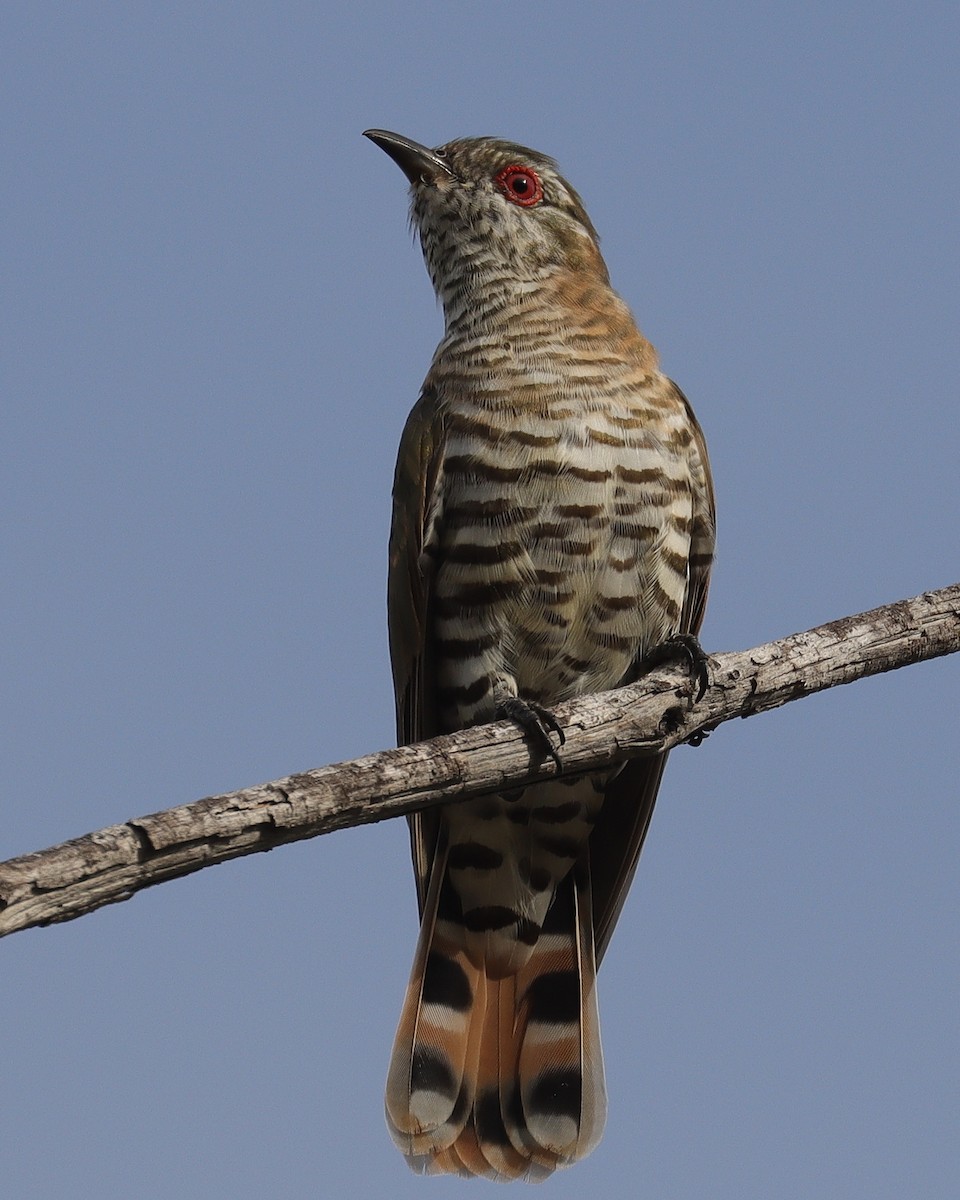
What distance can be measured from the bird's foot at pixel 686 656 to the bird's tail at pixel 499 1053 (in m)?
1.12

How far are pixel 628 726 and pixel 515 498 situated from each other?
1.08m

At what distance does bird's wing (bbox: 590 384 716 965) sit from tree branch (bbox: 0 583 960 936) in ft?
3.62

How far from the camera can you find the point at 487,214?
629 centimetres

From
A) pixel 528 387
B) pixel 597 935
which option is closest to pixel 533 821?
pixel 597 935

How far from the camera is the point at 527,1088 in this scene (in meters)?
5.68

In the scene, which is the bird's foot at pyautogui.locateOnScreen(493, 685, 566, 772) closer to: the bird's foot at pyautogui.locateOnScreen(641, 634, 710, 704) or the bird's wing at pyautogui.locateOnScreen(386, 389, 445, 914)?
the bird's foot at pyautogui.locateOnScreen(641, 634, 710, 704)

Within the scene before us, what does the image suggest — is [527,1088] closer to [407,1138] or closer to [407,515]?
[407,1138]

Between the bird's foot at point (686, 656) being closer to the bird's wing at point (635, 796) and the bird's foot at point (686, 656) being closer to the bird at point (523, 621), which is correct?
the bird at point (523, 621)

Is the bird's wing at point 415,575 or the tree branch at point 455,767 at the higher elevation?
the bird's wing at point 415,575

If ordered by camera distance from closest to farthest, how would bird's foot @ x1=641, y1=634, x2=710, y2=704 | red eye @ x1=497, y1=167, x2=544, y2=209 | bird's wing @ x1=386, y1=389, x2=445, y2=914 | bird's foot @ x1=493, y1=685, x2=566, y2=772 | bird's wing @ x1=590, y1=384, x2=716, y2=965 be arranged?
bird's foot @ x1=493, y1=685, x2=566, y2=772 → bird's foot @ x1=641, y1=634, x2=710, y2=704 → bird's wing @ x1=386, y1=389, x2=445, y2=914 → bird's wing @ x1=590, y1=384, x2=716, y2=965 → red eye @ x1=497, y1=167, x2=544, y2=209

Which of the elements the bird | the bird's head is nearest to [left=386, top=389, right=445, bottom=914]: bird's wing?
the bird

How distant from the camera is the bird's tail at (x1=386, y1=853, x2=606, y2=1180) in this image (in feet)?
18.2

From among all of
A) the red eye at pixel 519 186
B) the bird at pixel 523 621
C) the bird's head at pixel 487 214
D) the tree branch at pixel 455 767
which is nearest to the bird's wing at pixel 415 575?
the bird at pixel 523 621

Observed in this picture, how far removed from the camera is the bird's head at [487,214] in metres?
6.21
